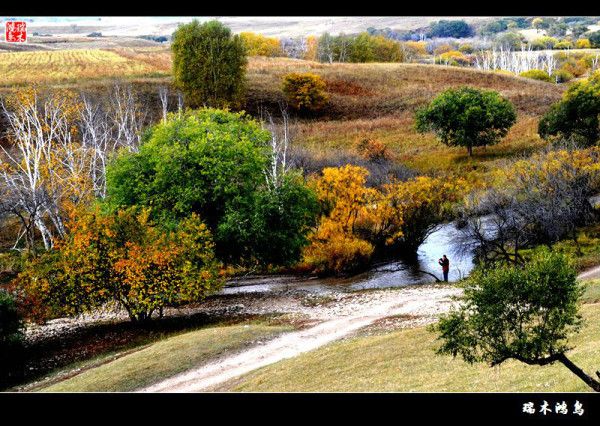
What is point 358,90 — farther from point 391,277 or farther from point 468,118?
point 391,277

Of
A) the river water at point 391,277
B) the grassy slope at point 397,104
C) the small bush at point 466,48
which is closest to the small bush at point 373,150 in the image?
the grassy slope at point 397,104

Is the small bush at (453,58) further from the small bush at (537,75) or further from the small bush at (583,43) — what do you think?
the small bush at (583,43)

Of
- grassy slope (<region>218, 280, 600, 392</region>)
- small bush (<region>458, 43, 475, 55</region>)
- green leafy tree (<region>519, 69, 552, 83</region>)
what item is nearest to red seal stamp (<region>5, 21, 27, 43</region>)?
grassy slope (<region>218, 280, 600, 392</region>)

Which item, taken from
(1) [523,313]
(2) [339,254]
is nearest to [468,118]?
(2) [339,254]

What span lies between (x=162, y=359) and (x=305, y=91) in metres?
35.8

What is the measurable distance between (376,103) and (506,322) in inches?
1654

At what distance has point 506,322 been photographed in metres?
12.1

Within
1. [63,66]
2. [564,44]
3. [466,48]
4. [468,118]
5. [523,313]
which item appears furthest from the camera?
[468,118]

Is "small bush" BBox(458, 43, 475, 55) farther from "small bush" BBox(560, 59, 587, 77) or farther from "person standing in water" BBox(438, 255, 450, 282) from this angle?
"person standing in water" BBox(438, 255, 450, 282)

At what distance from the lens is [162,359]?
20062 millimetres

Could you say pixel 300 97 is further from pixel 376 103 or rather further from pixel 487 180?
pixel 487 180

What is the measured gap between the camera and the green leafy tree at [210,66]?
1845 inches

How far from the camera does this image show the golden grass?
14273mm
